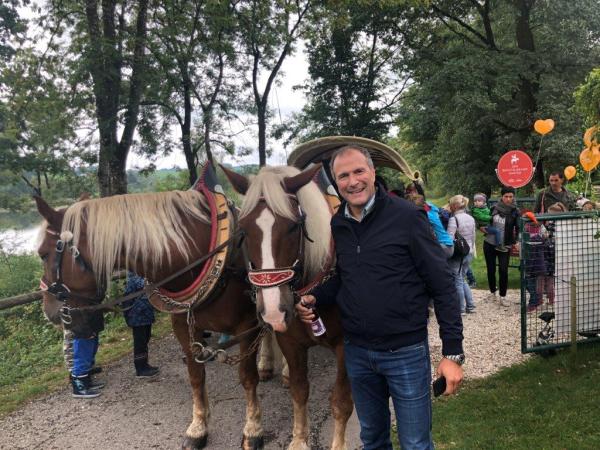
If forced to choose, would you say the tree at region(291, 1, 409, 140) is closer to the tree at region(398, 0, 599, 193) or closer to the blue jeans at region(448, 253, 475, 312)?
the tree at region(398, 0, 599, 193)

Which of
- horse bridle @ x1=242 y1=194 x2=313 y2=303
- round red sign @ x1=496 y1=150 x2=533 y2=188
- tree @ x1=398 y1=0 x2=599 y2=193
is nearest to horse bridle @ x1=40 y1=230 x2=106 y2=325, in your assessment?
horse bridle @ x1=242 y1=194 x2=313 y2=303

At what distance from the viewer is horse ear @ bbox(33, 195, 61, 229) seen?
2.61 meters

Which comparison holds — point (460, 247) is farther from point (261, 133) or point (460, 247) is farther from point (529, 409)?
point (261, 133)

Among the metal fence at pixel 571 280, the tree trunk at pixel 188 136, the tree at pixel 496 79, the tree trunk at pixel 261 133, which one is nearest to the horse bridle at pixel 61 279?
the metal fence at pixel 571 280

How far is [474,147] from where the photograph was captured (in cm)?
1606

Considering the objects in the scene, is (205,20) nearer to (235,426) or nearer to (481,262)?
(481,262)

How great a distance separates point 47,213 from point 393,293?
2.19m

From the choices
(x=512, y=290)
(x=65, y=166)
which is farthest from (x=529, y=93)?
(x=65, y=166)

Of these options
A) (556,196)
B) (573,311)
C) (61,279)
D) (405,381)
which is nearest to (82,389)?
(61,279)

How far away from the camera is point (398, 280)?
173cm

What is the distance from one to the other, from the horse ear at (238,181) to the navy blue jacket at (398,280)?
89 cm

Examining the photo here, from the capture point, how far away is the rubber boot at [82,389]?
3960 millimetres

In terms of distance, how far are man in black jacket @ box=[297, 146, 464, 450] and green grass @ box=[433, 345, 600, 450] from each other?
131 cm

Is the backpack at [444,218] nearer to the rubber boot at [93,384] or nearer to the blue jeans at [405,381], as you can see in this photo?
the blue jeans at [405,381]
